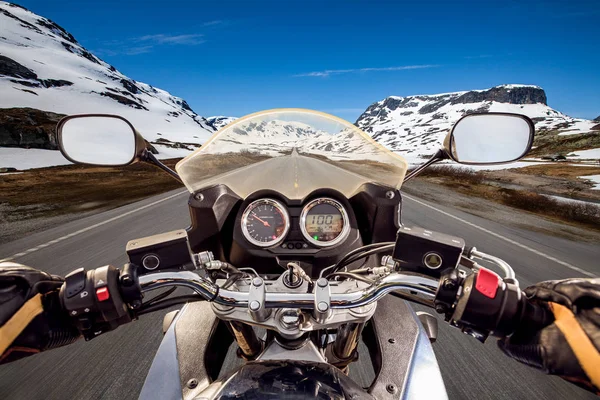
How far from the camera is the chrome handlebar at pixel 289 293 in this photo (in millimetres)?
1019

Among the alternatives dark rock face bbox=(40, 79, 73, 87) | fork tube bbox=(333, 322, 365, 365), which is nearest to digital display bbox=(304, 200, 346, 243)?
fork tube bbox=(333, 322, 365, 365)

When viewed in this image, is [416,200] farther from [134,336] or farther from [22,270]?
[22,270]

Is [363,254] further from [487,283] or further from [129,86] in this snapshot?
[129,86]

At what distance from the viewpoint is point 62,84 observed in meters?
111

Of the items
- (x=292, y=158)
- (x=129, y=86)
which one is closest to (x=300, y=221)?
(x=292, y=158)

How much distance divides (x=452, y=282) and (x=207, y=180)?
1377mm

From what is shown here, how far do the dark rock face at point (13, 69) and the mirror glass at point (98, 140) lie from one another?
134649 millimetres

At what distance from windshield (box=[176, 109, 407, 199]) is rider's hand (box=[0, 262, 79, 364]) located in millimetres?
931

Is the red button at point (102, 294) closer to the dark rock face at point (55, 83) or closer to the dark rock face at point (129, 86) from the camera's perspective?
the dark rock face at point (55, 83)

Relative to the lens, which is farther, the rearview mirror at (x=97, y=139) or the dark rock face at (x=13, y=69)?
the dark rock face at (x=13, y=69)

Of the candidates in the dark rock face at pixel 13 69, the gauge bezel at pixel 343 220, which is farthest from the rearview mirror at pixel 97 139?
the dark rock face at pixel 13 69

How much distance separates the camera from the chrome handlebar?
3.34ft

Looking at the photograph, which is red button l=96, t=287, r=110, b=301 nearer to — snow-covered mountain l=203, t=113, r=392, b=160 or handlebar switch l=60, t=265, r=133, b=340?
handlebar switch l=60, t=265, r=133, b=340

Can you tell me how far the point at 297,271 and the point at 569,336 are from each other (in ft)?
2.54
